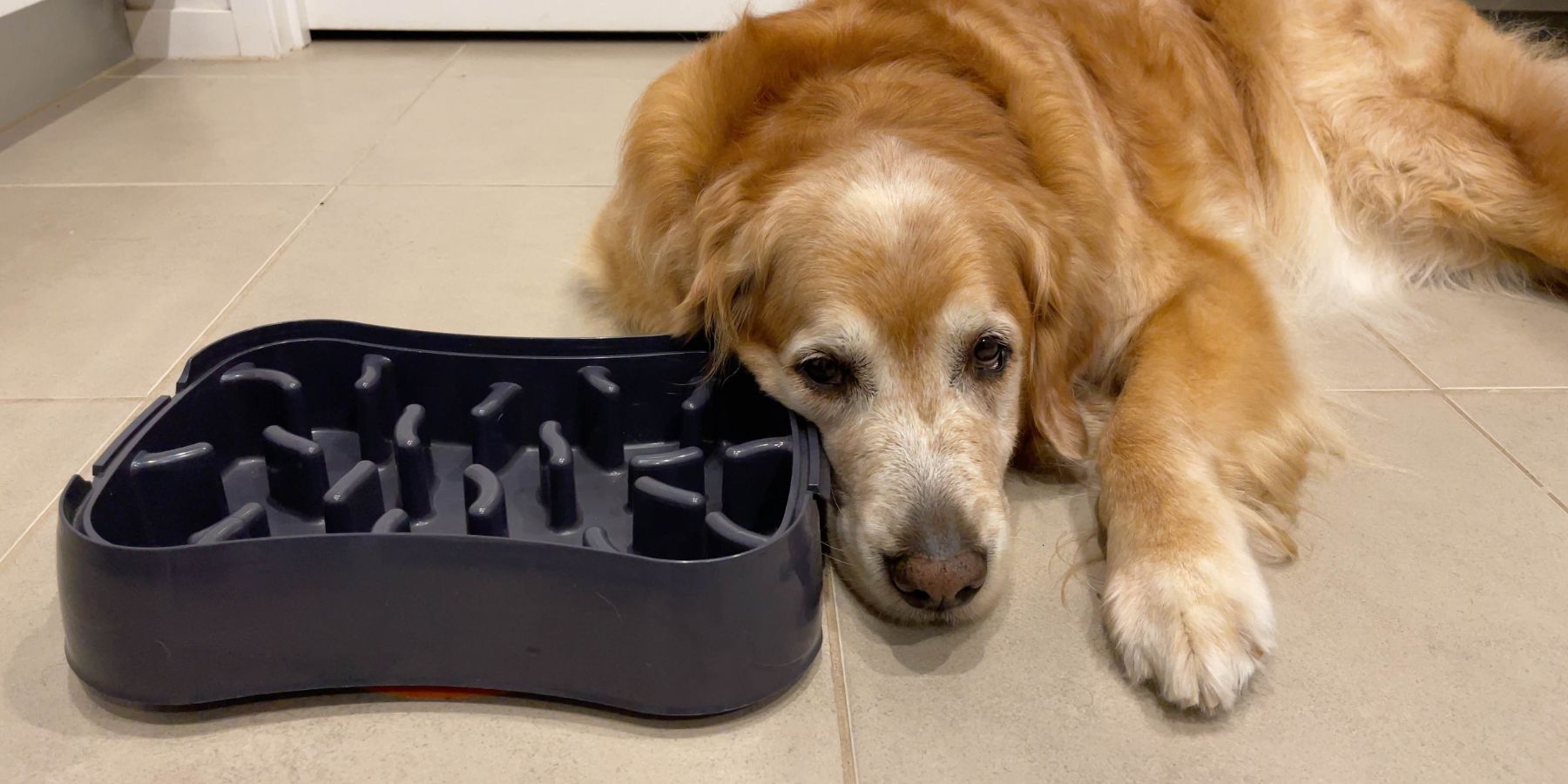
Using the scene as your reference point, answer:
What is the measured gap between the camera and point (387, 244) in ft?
7.52

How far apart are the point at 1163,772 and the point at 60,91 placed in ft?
12.2

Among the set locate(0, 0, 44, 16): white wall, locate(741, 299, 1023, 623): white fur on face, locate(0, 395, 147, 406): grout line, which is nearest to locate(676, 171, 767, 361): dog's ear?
locate(741, 299, 1023, 623): white fur on face

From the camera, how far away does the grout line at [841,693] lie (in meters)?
1.10

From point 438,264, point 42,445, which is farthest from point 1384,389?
point 42,445

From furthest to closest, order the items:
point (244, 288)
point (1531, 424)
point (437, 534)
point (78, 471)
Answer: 1. point (244, 288)
2. point (1531, 424)
3. point (78, 471)
4. point (437, 534)

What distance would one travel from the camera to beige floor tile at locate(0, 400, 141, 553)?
146 cm

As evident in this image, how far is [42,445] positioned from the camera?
5.24 feet

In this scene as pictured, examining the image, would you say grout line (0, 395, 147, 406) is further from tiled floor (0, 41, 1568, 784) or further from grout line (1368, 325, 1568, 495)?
grout line (1368, 325, 1568, 495)

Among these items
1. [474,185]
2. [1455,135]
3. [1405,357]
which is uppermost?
[1455,135]

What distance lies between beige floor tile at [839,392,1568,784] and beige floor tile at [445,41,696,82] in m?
2.69

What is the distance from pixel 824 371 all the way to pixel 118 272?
1.63m

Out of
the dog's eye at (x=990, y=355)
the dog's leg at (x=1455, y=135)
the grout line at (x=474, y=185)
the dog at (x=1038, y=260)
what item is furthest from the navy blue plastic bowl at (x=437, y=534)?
the dog's leg at (x=1455, y=135)

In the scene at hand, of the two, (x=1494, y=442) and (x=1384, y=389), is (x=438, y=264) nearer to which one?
(x=1384, y=389)

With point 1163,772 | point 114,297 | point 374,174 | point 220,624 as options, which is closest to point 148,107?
point 374,174
